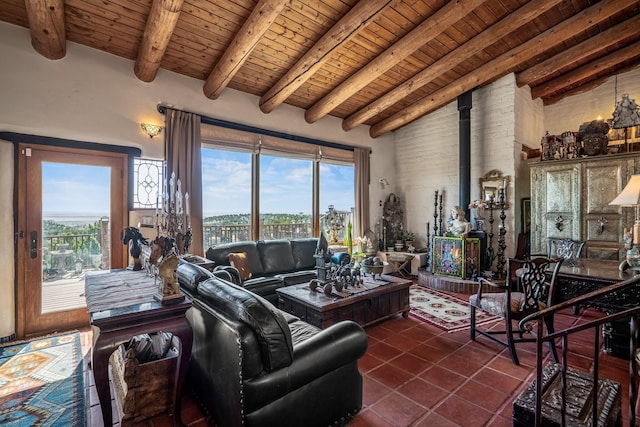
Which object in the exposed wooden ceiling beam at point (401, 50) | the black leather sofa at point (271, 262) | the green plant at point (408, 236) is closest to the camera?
the exposed wooden ceiling beam at point (401, 50)

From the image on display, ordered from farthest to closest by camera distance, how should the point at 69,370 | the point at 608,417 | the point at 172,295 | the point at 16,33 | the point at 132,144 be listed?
the point at 132,144
the point at 16,33
the point at 69,370
the point at 172,295
the point at 608,417

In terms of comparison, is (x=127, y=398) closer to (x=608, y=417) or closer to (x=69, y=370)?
(x=69, y=370)

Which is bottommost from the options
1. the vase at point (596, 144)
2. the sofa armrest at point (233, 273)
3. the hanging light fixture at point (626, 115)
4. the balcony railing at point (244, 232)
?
the sofa armrest at point (233, 273)

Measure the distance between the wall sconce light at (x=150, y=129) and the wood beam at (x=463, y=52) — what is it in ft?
11.6

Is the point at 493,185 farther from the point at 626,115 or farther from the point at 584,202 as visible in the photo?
the point at 626,115

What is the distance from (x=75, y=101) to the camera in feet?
11.6

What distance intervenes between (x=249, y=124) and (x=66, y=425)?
4130mm

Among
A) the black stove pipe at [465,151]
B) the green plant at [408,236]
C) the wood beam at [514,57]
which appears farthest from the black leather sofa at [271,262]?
the wood beam at [514,57]

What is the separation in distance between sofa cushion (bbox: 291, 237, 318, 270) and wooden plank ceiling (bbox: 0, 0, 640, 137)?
225 centimetres

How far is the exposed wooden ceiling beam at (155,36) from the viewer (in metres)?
2.86

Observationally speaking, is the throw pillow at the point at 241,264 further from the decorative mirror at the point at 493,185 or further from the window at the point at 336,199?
the decorative mirror at the point at 493,185

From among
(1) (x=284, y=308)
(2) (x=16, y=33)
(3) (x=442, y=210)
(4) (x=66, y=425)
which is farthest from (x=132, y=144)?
(3) (x=442, y=210)

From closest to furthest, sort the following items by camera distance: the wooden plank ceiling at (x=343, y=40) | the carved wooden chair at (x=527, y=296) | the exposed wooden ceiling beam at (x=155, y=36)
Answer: the carved wooden chair at (x=527, y=296), the exposed wooden ceiling beam at (x=155, y=36), the wooden plank ceiling at (x=343, y=40)

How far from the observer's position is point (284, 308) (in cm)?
350
